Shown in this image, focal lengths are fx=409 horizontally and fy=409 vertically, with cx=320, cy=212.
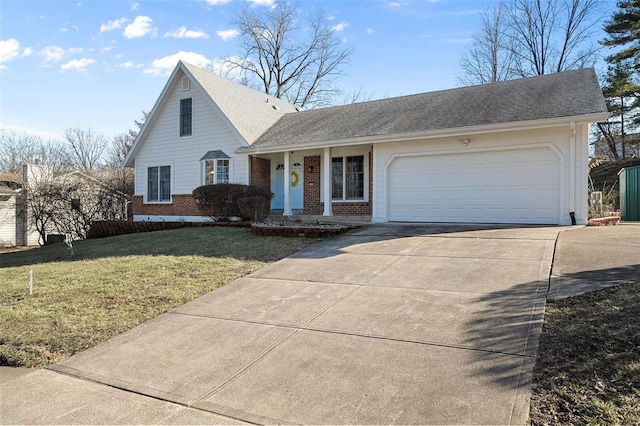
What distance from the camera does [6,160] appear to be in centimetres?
2984

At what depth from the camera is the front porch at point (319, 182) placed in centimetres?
1506

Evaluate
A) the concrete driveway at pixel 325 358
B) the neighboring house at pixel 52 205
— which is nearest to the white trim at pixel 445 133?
the concrete driveway at pixel 325 358

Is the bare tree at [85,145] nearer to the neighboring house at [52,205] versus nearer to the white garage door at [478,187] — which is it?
the neighboring house at [52,205]

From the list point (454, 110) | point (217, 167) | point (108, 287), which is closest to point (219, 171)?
point (217, 167)

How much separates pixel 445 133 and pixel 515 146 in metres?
1.99

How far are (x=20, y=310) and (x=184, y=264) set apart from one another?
286 cm

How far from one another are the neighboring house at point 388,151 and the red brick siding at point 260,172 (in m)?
0.04

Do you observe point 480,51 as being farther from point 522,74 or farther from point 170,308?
point 170,308

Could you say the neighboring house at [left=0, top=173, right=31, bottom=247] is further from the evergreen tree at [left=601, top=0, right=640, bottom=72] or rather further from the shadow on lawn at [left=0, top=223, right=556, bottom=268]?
the evergreen tree at [left=601, top=0, right=640, bottom=72]

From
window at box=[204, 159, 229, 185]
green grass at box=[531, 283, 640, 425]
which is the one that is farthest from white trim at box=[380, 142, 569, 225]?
green grass at box=[531, 283, 640, 425]

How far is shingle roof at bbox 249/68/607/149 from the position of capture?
11.8 metres

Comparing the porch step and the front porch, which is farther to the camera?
the front porch

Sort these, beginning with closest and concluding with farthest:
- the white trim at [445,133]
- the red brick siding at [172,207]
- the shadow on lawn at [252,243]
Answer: the shadow on lawn at [252,243], the white trim at [445,133], the red brick siding at [172,207]

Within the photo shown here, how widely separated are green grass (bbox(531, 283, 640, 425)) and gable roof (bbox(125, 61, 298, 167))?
13.9 m
